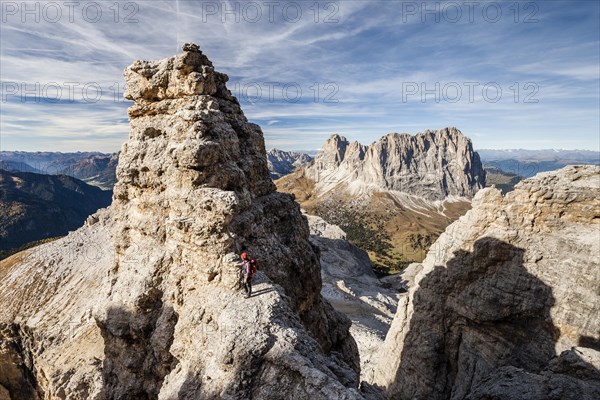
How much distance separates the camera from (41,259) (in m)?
62.8

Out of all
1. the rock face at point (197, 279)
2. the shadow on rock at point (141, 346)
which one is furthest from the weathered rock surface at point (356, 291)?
the shadow on rock at point (141, 346)

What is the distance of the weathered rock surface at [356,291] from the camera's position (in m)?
61.0

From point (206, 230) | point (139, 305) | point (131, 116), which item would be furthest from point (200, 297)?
point (131, 116)

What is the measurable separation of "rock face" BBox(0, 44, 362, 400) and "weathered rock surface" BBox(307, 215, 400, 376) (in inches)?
1232

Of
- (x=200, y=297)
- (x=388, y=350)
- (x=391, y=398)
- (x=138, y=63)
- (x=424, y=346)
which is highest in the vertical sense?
(x=138, y=63)

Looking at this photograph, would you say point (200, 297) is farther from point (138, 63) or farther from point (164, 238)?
point (138, 63)

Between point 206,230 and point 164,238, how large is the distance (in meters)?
6.07

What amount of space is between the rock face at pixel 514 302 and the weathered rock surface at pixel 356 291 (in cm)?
1729

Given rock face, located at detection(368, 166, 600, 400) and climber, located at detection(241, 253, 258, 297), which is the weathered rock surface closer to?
rock face, located at detection(368, 166, 600, 400)

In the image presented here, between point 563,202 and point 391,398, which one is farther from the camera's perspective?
point 391,398

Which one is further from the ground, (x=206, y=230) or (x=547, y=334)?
(x=206, y=230)

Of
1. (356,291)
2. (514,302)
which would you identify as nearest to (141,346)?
(514,302)

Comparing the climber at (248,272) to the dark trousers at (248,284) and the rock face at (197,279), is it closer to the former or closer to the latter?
the dark trousers at (248,284)

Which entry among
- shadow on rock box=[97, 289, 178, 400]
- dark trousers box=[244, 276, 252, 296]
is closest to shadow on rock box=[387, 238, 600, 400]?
dark trousers box=[244, 276, 252, 296]
